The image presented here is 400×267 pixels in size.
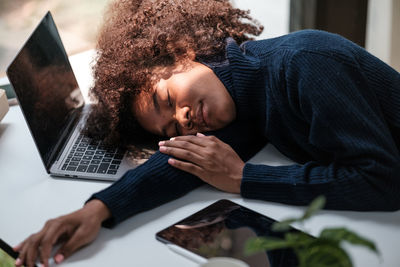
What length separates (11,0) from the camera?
6.41 feet

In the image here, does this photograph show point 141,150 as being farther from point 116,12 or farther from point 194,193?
point 116,12

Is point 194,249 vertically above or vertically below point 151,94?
below

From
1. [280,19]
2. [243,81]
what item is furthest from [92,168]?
[280,19]

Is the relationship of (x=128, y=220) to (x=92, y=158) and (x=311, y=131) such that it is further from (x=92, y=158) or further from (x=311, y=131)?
(x=311, y=131)

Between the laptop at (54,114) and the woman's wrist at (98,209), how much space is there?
0.53 ft

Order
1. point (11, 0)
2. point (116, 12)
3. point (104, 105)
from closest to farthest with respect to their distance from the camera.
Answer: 1. point (104, 105)
2. point (116, 12)
3. point (11, 0)

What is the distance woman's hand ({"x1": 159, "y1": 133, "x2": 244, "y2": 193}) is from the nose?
0.13 ft

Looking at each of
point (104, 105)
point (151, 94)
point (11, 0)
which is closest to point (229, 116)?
point (151, 94)

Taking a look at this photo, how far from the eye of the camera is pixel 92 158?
122 centimetres

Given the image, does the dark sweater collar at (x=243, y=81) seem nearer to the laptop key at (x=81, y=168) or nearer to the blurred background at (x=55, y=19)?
the laptop key at (x=81, y=168)

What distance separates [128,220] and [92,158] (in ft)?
0.94

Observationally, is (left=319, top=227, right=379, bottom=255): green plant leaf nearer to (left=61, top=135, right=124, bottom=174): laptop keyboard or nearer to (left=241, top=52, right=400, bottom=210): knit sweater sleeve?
(left=241, top=52, right=400, bottom=210): knit sweater sleeve

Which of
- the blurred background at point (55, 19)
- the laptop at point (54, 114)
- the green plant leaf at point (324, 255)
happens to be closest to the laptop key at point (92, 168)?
the laptop at point (54, 114)

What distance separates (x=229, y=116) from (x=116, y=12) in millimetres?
497
